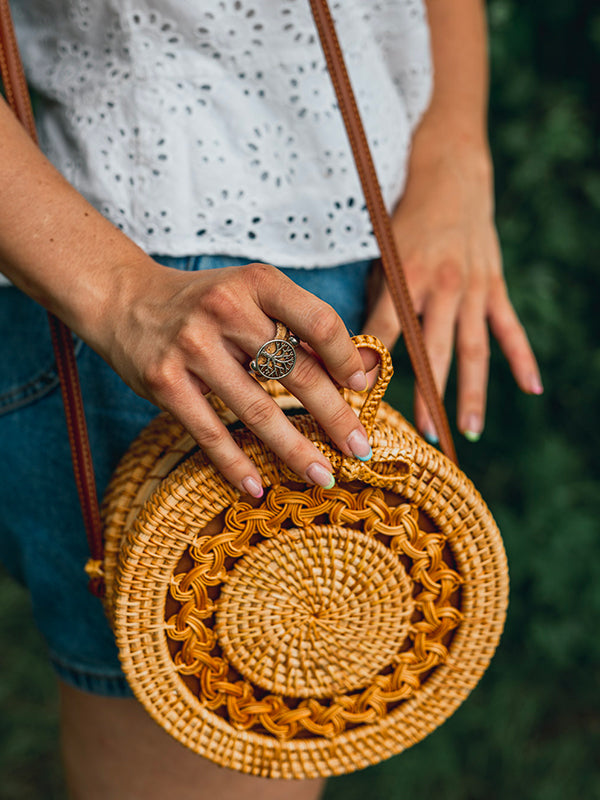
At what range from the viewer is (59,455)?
2.66 ft

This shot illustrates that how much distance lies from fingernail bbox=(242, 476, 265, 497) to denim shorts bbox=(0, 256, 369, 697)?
0.71ft

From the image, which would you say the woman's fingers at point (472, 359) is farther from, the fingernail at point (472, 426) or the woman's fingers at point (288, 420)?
the woman's fingers at point (288, 420)

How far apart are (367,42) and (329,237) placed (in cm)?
25

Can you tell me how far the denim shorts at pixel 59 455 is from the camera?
0.79 metres

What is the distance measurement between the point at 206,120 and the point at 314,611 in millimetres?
525

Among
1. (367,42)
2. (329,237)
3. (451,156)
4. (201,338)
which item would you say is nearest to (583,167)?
(451,156)

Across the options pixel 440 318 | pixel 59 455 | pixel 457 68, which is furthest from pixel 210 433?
pixel 457 68

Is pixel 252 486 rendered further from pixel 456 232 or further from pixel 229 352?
pixel 456 232

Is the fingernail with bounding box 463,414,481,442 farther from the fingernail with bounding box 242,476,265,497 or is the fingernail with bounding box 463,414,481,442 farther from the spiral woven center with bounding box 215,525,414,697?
the fingernail with bounding box 242,476,265,497

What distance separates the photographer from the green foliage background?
158 cm

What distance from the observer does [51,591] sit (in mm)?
870

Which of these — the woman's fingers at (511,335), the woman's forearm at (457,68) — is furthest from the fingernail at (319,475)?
the woman's forearm at (457,68)

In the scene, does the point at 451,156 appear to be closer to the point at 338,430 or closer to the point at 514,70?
the point at 338,430

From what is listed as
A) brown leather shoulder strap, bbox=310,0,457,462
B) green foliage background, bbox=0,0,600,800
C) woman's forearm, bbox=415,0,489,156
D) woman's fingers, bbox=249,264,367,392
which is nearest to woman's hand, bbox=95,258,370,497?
woman's fingers, bbox=249,264,367,392
